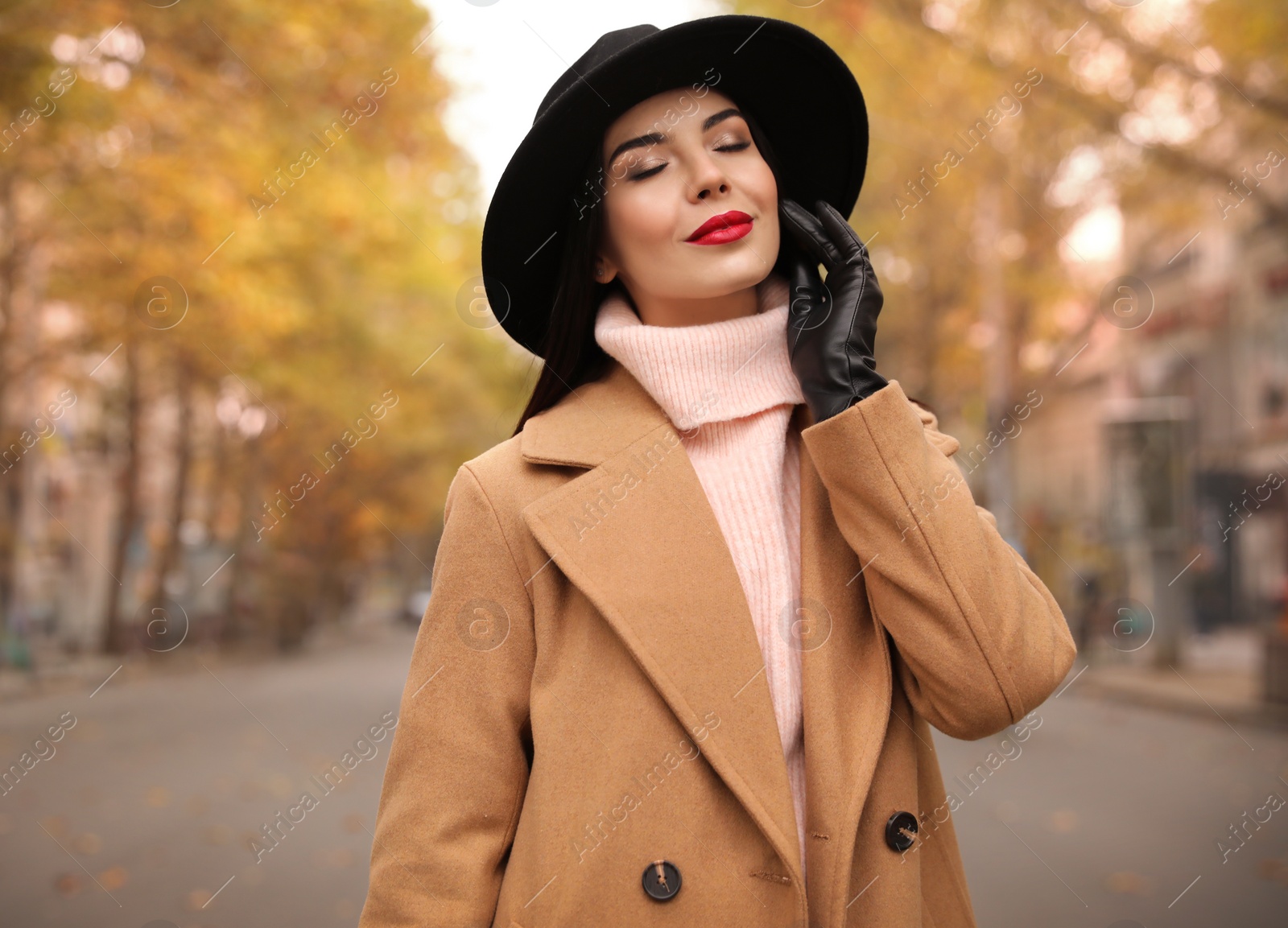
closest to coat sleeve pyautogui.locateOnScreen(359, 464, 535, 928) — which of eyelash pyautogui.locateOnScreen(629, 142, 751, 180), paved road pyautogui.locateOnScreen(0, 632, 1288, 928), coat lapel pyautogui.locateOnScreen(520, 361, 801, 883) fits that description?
coat lapel pyautogui.locateOnScreen(520, 361, 801, 883)

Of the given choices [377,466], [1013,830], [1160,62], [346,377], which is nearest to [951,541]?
[1013,830]

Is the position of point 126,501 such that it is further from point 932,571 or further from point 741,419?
point 932,571

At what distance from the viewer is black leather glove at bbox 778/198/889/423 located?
178 cm

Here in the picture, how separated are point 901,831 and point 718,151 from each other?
1.13m

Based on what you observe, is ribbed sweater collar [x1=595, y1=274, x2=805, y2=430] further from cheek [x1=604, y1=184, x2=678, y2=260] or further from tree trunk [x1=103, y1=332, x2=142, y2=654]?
tree trunk [x1=103, y1=332, x2=142, y2=654]

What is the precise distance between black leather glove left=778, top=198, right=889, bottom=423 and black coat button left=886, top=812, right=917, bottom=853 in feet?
2.01

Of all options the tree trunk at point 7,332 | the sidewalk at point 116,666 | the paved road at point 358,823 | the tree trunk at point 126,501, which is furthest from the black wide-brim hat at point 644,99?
the tree trunk at point 126,501

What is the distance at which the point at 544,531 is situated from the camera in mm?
1834

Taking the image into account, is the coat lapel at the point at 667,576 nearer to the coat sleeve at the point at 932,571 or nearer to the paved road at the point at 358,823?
the coat sleeve at the point at 932,571

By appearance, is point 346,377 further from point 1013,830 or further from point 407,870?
point 407,870

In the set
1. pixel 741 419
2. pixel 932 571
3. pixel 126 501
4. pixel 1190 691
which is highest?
pixel 126 501

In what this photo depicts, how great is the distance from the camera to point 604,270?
83.7 inches

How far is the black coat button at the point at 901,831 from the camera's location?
1.74 metres

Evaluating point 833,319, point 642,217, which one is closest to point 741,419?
point 833,319
